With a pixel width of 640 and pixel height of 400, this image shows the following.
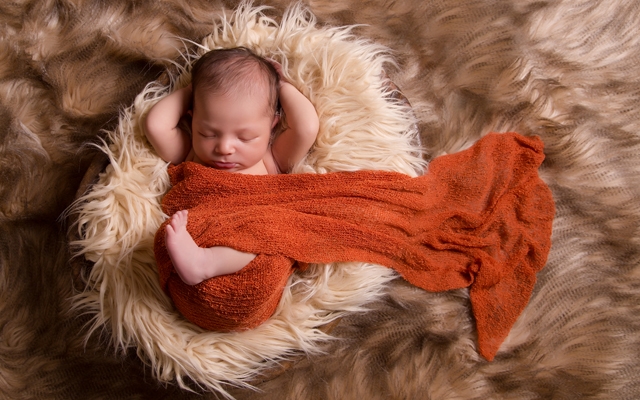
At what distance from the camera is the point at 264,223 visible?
3.41 feet

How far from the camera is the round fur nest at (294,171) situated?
1.04 metres

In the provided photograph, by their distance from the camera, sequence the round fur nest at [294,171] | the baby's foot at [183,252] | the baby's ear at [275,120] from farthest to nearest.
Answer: the baby's ear at [275,120], the round fur nest at [294,171], the baby's foot at [183,252]

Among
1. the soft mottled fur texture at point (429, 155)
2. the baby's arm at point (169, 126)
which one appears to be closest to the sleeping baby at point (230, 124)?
the baby's arm at point (169, 126)

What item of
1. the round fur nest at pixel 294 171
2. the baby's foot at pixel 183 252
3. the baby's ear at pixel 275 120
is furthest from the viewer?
the baby's ear at pixel 275 120

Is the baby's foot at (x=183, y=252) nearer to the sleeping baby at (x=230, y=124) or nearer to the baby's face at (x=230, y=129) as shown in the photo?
the sleeping baby at (x=230, y=124)

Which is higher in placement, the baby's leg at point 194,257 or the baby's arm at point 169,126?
the baby's arm at point 169,126

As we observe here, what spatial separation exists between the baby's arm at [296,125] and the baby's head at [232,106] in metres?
0.03

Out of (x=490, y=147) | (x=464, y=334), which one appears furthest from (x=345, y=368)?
(x=490, y=147)

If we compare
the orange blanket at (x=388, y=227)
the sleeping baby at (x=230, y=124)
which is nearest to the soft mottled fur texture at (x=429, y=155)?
the orange blanket at (x=388, y=227)

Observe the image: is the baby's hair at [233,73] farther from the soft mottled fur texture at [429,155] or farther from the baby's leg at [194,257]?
the baby's leg at [194,257]

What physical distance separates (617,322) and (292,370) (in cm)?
76

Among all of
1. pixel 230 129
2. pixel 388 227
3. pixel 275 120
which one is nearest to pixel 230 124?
pixel 230 129

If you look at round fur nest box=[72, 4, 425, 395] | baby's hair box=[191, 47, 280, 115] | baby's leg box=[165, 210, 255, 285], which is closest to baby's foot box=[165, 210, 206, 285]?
baby's leg box=[165, 210, 255, 285]

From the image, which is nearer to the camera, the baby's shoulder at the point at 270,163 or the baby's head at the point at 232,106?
the baby's head at the point at 232,106
